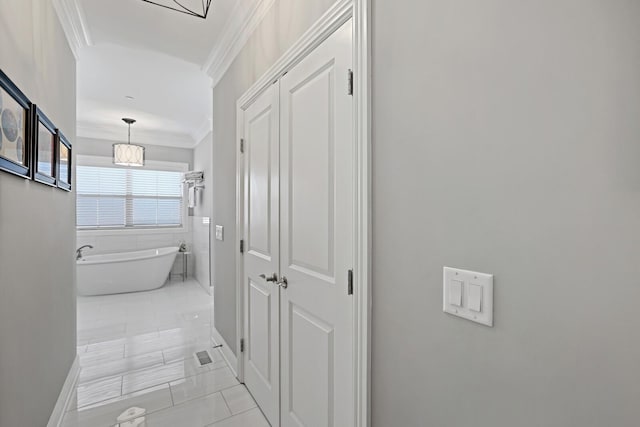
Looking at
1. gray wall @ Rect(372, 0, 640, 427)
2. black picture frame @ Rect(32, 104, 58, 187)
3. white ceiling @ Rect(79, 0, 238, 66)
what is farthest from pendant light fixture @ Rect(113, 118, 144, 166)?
gray wall @ Rect(372, 0, 640, 427)

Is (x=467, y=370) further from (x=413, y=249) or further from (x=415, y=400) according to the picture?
(x=413, y=249)

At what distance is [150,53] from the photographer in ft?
9.27

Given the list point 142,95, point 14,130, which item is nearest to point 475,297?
point 14,130

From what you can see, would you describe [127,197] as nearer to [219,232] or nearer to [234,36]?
[219,232]

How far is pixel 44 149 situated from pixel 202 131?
13.2 ft

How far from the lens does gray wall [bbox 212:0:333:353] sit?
5.34 ft

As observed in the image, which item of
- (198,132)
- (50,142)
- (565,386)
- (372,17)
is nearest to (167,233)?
(198,132)

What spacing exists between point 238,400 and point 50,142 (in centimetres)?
201

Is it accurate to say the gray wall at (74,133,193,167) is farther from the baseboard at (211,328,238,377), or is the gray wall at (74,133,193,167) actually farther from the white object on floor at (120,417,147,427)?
the white object on floor at (120,417,147,427)

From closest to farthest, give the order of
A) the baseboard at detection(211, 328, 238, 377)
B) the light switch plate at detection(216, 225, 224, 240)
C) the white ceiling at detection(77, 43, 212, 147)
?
the baseboard at detection(211, 328, 238, 377) → the light switch plate at detection(216, 225, 224, 240) → the white ceiling at detection(77, 43, 212, 147)

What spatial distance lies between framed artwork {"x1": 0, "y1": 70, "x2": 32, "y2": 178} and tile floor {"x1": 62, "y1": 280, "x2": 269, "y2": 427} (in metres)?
1.61

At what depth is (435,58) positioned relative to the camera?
86 cm

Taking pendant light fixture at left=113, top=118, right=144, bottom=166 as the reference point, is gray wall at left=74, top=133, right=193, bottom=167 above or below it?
above

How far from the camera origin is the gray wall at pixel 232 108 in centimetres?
163
